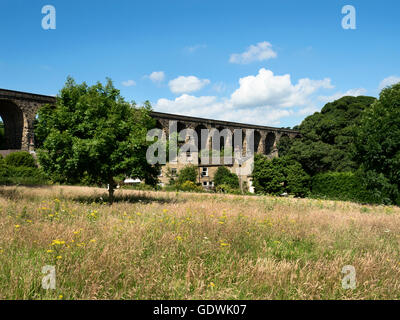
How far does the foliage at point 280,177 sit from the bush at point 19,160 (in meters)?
23.7

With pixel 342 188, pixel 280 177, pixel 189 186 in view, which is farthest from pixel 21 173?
pixel 342 188

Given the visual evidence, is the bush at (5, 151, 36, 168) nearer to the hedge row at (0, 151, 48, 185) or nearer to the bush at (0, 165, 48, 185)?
the hedge row at (0, 151, 48, 185)

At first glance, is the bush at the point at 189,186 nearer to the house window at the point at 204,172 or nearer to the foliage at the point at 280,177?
the house window at the point at 204,172

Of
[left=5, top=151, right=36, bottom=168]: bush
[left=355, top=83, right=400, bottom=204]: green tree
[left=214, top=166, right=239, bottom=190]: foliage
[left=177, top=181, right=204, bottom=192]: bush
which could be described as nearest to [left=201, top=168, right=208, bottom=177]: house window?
[left=214, top=166, right=239, bottom=190]: foliage

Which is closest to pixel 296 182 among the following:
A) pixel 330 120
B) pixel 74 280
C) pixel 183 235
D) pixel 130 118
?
pixel 330 120

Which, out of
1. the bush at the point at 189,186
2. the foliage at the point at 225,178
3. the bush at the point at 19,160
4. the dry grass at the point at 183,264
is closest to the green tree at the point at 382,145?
the dry grass at the point at 183,264

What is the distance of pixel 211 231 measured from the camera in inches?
221

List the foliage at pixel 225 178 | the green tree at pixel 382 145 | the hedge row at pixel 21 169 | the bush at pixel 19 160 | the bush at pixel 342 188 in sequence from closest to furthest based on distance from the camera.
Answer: the green tree at pixel 382 145
the hedge row at pixel 21 169
the bush at pixel 342 188
the bush at pixel 19 160
the foliage at pixel 225 178

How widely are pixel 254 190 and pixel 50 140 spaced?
1043 inches

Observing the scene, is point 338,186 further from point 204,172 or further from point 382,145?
point 204,172

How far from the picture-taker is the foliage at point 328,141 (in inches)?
1414

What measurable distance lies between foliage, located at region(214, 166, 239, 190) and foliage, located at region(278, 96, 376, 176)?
25.7 feet

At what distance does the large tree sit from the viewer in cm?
1079

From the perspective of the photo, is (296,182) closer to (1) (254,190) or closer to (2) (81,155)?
(1) (254,190)
